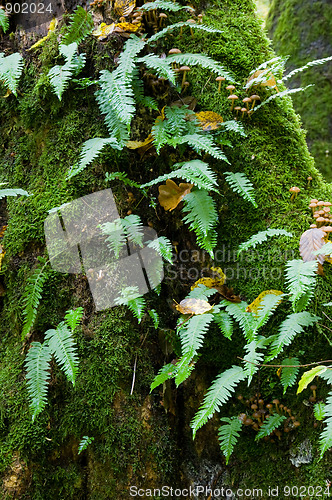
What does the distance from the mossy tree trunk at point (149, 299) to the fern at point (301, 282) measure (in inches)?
11.5

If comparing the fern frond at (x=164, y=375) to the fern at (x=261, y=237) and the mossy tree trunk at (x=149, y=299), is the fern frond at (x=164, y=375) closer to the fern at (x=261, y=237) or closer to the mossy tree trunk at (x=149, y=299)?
the mossy tree trunk at (x=149, y=299)

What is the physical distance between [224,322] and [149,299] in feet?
2.18

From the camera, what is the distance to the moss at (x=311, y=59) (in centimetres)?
561

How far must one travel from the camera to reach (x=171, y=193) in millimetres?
3203

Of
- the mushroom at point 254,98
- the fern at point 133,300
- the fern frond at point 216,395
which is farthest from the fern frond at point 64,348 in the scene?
the mushroom at point 254,98

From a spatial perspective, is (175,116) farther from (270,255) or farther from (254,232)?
(270,255)

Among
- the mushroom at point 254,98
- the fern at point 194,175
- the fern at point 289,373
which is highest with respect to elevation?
the mushroom at point 254,98

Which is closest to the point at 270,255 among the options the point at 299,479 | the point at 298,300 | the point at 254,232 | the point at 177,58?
the point at 254,232

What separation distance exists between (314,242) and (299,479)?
169 cm

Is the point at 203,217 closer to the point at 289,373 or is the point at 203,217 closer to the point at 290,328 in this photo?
the point at 290,328

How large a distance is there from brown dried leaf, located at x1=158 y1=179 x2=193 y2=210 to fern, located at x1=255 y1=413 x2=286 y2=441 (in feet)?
5.77

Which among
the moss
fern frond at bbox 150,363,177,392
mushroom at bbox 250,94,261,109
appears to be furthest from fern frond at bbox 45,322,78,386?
the moss

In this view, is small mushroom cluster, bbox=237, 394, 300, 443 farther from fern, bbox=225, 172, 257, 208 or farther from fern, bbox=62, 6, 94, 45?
fern, bbox=62, 6, 94, 45

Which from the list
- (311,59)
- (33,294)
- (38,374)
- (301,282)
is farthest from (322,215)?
(311,59)
